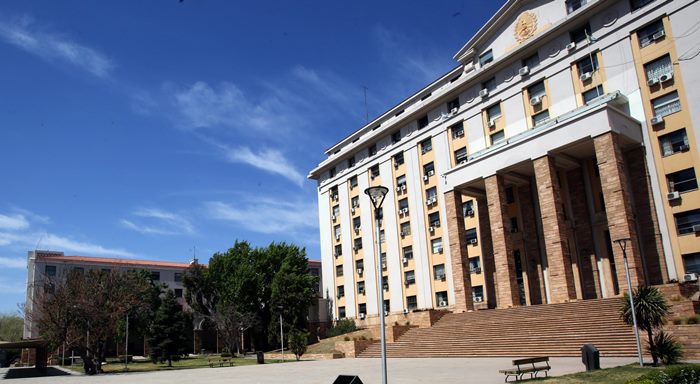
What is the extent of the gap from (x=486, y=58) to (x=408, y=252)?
59.3ft

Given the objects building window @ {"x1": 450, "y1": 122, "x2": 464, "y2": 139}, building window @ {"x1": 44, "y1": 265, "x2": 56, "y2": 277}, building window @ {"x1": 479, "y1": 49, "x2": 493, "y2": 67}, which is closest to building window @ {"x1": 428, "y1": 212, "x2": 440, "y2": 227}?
building window @ {"x1": 450, "y1": 122, "x2": 464, "y2": 139}

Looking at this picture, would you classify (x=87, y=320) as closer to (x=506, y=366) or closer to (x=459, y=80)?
(x=506, y=366)

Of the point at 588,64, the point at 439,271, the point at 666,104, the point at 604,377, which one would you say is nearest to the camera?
the point at 604,377

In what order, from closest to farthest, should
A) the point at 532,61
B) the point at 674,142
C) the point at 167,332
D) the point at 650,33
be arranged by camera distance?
→ the point at 674,142
the point at 650,33
the point at 532,61
the point at 167,332

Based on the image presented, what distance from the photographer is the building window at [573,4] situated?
3581 cm

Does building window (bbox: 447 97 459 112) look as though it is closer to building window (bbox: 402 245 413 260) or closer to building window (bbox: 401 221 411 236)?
building window (bbox: 401 221 411 236)

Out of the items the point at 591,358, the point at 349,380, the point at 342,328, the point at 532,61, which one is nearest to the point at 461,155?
the point at 532,61

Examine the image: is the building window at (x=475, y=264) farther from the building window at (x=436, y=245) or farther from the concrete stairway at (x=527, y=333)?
the concrete stairway at (x=527, y=333)

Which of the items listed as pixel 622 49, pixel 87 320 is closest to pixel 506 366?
pixel 622 49

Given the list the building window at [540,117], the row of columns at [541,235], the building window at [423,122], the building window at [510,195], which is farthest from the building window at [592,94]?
the building window at [423,122]

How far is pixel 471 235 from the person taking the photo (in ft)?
140

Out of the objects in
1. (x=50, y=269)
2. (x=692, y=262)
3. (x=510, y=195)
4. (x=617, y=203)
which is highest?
(x=50, y=269)

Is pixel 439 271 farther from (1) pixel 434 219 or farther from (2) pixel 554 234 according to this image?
(2) pixel 554 234

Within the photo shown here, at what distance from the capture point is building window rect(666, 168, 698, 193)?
29.2m
